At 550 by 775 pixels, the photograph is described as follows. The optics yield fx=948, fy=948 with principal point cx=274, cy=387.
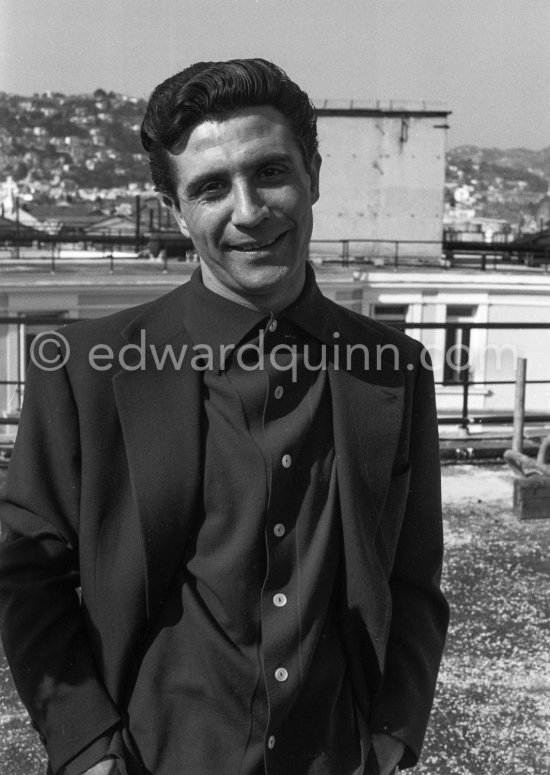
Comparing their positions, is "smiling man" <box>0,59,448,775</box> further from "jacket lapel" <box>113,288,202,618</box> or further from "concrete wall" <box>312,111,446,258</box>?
"concrete wall" <box>312,111,446,258</box>

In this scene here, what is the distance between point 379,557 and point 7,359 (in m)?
22.6

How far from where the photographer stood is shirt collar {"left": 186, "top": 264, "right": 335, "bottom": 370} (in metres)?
1.83

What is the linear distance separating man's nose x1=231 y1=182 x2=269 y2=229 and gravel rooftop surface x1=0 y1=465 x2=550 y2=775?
2.11 metres

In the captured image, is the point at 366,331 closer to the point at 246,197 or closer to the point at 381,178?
the point at 246,197

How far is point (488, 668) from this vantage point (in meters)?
3.64

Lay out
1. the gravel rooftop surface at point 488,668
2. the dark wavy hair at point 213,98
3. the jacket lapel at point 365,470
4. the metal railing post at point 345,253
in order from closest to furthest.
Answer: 1. the dark wavy hair at point 213,98
2. the jacket lapel at point 365,470
3. the gravel rooftop surface at point 488,668
4. the metal railing post at point 345,253

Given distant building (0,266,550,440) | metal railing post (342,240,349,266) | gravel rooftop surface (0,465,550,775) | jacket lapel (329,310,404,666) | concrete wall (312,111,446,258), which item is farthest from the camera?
concrete wall (312,111,446,258)

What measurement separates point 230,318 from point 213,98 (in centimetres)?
41

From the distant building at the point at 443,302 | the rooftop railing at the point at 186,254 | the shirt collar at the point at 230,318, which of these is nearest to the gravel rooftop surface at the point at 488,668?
the shirt collar at the point at 230,318

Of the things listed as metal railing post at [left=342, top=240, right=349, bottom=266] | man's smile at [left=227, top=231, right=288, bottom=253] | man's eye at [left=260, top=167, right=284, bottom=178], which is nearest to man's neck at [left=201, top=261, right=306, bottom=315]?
man's smile at [left=227, top=231, right=288, bottom=253]

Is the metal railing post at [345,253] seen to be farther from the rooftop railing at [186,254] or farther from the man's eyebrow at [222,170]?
the man's eyebrow at [222,170]

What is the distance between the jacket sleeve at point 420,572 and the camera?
77.3 inches

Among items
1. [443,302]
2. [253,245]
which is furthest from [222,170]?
[443,302]

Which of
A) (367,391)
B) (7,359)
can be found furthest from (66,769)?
(7,359)
